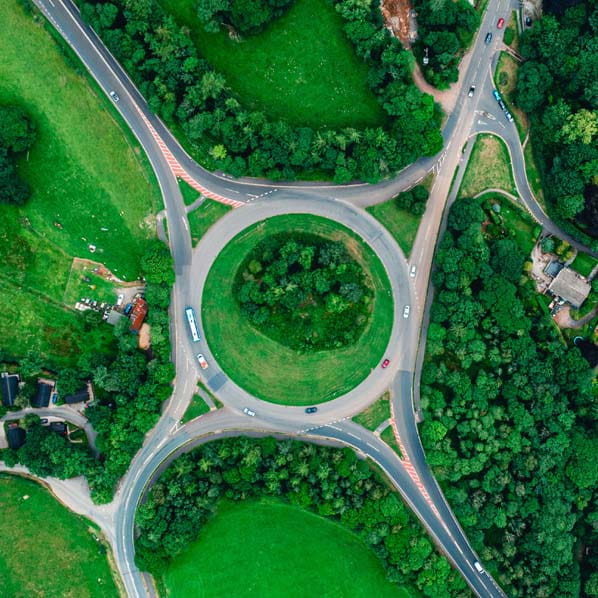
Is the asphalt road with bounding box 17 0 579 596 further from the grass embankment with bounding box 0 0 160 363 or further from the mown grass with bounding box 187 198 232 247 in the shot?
the grass embankment with bounding box 0 0 160 363

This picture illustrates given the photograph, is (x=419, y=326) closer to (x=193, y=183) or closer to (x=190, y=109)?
(x=193, y=183)

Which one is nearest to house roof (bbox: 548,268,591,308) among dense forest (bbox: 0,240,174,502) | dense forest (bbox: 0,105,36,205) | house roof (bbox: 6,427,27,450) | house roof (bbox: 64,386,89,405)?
dense forest (bbox: 0,240,174,502)

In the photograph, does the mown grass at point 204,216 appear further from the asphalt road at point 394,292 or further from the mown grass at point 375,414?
the mown grass at point 375,414

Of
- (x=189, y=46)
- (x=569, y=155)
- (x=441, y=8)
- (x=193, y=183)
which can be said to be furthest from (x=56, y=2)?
(x=569, y=155)

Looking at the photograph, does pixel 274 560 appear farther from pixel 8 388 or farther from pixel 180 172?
pixel 180 172

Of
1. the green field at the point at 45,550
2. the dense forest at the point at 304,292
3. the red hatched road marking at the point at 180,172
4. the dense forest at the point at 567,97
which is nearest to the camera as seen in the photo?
the dense forest at the point at 567,97

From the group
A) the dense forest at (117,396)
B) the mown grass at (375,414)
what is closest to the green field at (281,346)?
the mown grass at (375,414)
